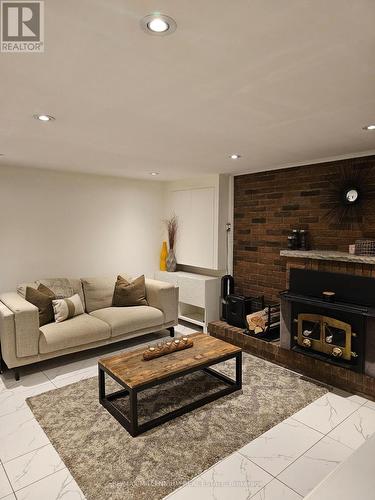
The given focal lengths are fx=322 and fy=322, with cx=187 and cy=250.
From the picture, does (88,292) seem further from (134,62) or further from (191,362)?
(134,62)

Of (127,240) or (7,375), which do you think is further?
(127,240)

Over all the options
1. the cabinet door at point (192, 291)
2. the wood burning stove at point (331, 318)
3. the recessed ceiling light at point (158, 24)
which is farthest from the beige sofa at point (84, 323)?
the recessed ceiling light at point (158, 24)

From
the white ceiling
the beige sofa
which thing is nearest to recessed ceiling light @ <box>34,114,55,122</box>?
the white ceiling

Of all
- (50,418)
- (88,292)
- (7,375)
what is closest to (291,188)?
(88,292)

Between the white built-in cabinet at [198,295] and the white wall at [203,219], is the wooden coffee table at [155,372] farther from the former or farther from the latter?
the white wall at [203,219]

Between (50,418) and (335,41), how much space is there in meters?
3.11

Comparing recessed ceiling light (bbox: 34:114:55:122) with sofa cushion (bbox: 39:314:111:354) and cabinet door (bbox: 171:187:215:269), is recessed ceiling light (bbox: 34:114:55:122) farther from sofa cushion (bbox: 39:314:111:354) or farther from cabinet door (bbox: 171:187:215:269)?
cabinet door (bbox: 171:187:215:269)

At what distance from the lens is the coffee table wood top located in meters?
2.54

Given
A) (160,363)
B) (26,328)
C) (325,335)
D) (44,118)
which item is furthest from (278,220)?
(26,328)

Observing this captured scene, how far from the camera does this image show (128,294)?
4.41 meters

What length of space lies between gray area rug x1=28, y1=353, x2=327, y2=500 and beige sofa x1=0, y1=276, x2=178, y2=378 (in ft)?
1.63

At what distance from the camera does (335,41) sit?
1310mm

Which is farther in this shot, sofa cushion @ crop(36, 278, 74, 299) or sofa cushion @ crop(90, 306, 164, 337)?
sofa cushion @ crop(36, 278, 74, 299)

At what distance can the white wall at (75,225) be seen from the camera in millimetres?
4145
